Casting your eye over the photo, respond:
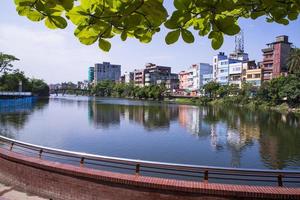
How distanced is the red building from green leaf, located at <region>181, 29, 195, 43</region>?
85554 mm

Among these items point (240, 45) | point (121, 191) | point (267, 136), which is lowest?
point (267, 136)

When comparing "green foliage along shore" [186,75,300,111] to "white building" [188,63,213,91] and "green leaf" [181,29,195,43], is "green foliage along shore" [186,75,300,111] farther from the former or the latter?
"green leaf" [181,29,195,43]

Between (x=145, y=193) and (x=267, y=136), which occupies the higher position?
Result: (x=145, y=193)

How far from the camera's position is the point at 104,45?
208 centimetres

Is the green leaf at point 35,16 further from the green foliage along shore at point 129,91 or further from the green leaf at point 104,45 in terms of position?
the green foliage along shore at point 129,91

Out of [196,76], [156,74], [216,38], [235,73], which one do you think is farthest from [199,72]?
[216,38]

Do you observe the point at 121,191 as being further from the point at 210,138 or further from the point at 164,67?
the point at 164,67

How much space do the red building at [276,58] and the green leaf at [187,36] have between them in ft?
281

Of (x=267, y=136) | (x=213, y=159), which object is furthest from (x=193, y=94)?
(x=213, y=159)

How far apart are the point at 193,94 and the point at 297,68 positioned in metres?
53.1

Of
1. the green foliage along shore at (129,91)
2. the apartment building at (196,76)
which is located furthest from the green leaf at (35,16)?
the green foliage along shore at (129,91)

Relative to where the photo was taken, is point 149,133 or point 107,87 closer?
point 149,133

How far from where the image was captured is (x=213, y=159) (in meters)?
21.7

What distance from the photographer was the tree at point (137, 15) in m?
1.84
